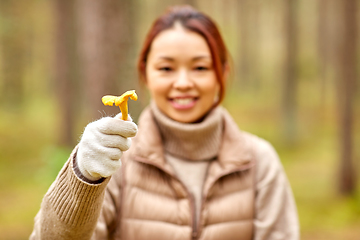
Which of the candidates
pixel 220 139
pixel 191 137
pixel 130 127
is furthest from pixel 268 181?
pixel 130 127

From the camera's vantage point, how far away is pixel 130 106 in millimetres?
3779

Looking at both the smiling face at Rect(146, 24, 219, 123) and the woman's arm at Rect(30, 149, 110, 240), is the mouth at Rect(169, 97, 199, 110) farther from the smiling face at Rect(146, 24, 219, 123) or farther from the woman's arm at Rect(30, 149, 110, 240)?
the woman's arm at Rect(30, 149, 110, 240)

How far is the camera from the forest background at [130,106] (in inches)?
146

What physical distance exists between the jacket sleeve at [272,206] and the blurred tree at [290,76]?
29.6 ft

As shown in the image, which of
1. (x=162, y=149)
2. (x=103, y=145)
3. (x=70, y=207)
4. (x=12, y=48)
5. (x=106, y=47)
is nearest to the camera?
(x=103, y=145)

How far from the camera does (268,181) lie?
6.82 feet

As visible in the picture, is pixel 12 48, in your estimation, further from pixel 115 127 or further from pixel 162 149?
pixel 115 127

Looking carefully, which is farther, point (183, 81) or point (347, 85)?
point (347, 85)

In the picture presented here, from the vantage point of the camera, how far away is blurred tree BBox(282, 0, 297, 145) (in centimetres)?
1038

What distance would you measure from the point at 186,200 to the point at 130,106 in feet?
6.51

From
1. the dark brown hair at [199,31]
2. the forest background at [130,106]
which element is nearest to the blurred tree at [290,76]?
the forest background at [130,106]

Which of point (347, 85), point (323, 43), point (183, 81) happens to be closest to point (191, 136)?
point (183, 81)

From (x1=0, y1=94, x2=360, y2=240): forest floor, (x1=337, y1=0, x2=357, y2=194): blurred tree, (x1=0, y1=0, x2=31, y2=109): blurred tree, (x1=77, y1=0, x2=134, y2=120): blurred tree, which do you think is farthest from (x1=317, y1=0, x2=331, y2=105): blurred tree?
(x1=77, y1=0, x2=134, y2=120): blurred tree

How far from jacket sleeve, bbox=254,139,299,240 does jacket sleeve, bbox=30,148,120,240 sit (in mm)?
967
